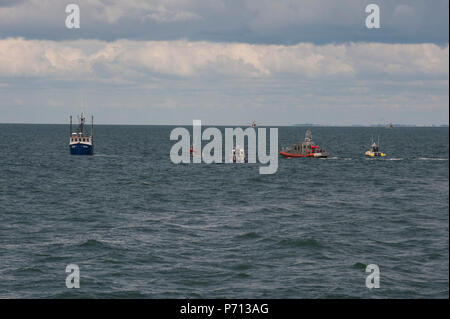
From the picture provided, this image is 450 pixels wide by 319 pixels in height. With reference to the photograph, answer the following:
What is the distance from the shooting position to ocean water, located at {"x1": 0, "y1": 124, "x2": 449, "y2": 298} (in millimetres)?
30016

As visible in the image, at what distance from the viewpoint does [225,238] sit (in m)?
41.8

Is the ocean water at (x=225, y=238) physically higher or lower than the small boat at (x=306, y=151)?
lower

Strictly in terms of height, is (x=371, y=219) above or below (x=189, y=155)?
below

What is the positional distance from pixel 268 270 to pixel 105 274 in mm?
10333

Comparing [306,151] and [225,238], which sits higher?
[306,151]

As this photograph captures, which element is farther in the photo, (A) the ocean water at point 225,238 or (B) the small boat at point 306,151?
(B) the small boat at point 306,151

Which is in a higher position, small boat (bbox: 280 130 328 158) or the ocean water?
small boat (bbox: 280 130 328 158)

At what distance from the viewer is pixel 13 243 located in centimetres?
3984

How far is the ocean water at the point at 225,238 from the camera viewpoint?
98.5 feet

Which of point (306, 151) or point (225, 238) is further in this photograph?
point (306, 151)

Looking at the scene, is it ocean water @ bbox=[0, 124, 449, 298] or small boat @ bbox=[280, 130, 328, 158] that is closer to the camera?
ocean water @ bbox=[0, 124, 449, 298]

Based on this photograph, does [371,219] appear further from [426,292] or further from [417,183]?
[417,183]

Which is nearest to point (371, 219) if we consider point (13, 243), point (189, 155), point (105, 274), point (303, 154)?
point (105, 274)
